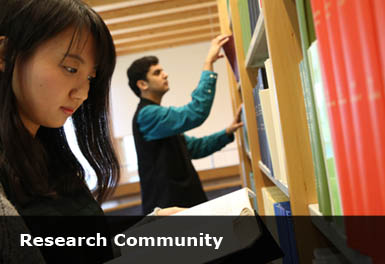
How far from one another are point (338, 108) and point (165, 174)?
1706 millimetres

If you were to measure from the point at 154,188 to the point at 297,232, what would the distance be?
4.78 feet

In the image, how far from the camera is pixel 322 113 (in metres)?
0.49

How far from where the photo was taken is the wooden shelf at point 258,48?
90 centimetres

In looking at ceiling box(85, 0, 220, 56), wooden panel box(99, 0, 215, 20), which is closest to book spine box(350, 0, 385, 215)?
ceiling box(85, 0, 220, 56)

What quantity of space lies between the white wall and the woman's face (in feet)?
19.0

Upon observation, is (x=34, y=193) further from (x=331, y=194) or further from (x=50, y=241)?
(x=331, y=194)

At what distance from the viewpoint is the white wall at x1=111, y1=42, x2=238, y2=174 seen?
6629mm

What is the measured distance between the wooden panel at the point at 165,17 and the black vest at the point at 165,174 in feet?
10.8

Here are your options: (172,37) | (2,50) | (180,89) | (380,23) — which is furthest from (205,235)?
(180,89)

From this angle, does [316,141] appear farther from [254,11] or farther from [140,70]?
[140,70]

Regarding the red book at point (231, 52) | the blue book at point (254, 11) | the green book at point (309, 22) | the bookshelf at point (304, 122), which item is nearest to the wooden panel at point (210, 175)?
the red book at point (231, 52)

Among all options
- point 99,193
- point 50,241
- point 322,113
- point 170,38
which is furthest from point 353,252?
point 170,38

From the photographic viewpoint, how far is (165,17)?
17.0ft

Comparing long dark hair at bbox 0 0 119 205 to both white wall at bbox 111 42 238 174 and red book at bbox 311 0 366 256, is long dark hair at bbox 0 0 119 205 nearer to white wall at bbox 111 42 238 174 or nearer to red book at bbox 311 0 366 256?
red book at bbox 311 0 366 256
